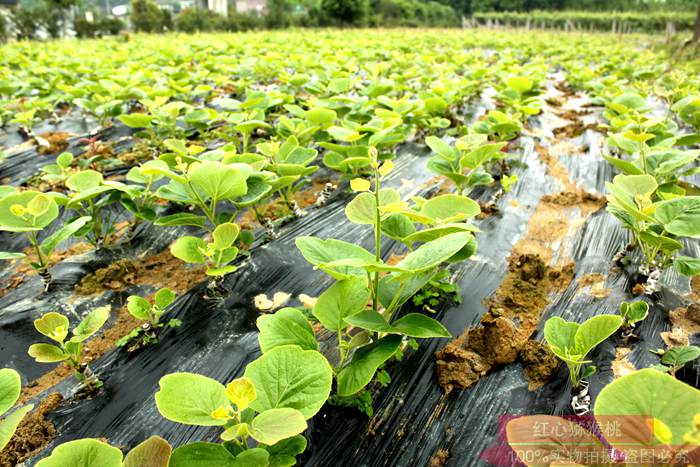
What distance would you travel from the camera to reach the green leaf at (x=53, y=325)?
1.46 metres

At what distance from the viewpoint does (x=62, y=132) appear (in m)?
4.54

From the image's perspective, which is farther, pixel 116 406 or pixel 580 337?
pixel 116 406

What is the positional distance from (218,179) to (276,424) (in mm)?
1203

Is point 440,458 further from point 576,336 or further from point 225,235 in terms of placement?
point 225,235

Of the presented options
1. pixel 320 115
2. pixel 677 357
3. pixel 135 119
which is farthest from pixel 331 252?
pixel 135 119

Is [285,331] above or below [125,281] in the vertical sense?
above

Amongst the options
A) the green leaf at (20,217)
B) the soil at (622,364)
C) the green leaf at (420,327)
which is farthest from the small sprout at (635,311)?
the green leaf at (20,217)

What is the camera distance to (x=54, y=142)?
4.15 metres

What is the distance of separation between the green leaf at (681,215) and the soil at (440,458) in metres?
1.13

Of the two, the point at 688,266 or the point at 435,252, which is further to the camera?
the point at 688,266

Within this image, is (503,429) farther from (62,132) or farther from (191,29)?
→ (191,29)

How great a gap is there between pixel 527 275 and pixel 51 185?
3.46 m

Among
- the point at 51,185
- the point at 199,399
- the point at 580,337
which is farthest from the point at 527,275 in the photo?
the point at 51,185

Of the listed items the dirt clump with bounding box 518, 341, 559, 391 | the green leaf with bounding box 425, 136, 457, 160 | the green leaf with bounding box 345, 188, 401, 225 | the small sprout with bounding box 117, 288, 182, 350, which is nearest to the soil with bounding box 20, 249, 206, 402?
the small sprout with bounding box 117, 288, 182, 350
